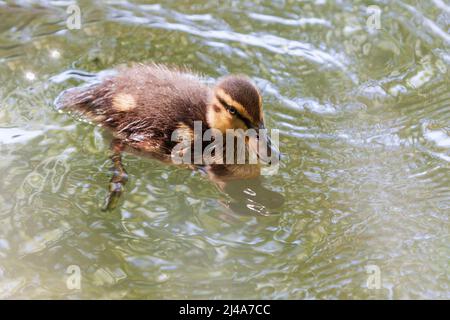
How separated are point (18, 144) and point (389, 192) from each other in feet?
5.58

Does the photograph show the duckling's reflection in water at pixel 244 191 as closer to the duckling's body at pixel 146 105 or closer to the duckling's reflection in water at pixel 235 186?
the duckling's reflection in water at pixel 235 186

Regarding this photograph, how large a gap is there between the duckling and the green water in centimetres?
9

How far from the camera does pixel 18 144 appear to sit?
130 inches

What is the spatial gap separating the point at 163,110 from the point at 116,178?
40 centimetres

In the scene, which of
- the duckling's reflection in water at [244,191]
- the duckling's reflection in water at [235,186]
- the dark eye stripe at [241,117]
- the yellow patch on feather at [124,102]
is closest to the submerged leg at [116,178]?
the duckling's reflection in water at [235,186]

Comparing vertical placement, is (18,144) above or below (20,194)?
above

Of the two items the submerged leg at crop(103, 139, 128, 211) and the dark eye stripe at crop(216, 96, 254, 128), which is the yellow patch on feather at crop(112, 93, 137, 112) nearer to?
the submerged leg at crop(103, 139, 128, 211)

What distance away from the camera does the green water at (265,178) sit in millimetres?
2664

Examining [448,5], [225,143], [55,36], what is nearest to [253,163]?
[225,143]

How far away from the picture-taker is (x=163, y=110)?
130 inches

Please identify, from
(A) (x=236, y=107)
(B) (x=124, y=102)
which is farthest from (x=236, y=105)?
(B) (x=124, y=102)

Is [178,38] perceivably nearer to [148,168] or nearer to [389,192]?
[148,168]

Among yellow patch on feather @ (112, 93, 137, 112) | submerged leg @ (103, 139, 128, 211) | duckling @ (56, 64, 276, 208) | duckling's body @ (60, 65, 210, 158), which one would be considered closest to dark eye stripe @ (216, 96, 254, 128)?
duckling @ (56, 64, 276, 208)

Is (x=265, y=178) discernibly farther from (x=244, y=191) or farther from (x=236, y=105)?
(x=236, y=105)
